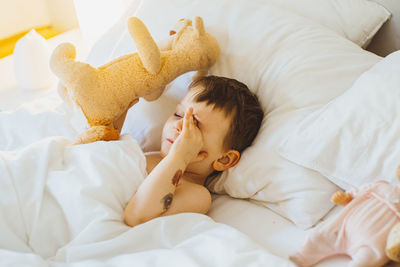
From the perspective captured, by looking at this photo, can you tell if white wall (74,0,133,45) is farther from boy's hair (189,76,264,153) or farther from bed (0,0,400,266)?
boy's hair (189,76,264,153)

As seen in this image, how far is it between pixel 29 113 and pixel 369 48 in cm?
117

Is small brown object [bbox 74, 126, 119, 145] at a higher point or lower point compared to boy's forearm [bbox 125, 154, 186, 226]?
higher

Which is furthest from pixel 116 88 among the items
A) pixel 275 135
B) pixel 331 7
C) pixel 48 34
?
pixel 48 34

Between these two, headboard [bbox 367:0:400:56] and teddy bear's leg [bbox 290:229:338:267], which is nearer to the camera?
teddy bear's leg [bbox 290:229:338:267]

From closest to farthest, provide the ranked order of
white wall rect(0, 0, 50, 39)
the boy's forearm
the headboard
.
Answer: the boy's forearm < the headboard < white wall rect(0, 0, 50, 39)

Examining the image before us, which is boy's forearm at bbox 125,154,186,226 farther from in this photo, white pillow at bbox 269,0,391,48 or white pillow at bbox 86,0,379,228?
white pillow at bbox 269,0,391,48

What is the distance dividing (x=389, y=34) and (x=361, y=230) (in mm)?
762

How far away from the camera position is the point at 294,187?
3.02ft

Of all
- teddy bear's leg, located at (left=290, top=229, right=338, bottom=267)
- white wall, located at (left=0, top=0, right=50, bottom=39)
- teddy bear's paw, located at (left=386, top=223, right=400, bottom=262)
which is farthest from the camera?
white wall, located at (left=0, top=0, right=50, bottom=39)

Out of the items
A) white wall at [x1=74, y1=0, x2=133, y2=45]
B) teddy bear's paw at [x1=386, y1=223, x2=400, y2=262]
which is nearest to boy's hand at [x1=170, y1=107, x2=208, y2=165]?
teddy bear's paw at [x1=386, y1=223, x2=400, y2=262]

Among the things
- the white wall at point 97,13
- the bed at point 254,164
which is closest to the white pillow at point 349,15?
the bed at point 254,164

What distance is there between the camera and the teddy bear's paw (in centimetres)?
63

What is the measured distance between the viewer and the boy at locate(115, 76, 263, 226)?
3.02 feet

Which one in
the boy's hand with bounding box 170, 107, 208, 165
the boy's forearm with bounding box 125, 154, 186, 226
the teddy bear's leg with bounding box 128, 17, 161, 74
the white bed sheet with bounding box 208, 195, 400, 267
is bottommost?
the white bed sheet with bounding box 208, 195, 400, 267
